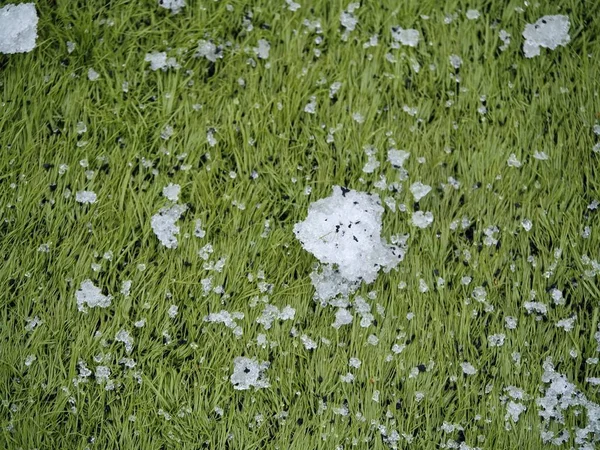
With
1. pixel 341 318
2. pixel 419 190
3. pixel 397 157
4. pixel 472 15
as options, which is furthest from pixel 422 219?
pixel 472 15

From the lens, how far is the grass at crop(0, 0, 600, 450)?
1.40 metres

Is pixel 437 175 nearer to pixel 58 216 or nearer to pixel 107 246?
pixel 107 246

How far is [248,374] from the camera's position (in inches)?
55.6

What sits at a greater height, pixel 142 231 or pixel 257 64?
pixel 257 64

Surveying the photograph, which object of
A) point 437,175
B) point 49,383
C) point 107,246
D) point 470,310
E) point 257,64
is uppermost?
point 257,64

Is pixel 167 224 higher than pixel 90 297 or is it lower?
higher

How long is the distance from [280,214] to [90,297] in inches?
23.7

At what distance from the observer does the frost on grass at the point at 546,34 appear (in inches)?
64.0

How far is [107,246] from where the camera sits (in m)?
1.48

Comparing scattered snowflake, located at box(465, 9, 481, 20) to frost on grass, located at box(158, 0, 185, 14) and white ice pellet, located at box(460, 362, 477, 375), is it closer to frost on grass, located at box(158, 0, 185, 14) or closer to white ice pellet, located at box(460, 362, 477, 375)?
frost on grass, located at box(158, 0, 185, 14)

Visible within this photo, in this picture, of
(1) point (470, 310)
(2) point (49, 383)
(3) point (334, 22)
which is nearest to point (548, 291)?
(1) point (470, 310)

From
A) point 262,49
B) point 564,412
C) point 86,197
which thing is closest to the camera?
point 564,412

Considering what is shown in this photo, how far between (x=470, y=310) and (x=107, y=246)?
108 centimetres

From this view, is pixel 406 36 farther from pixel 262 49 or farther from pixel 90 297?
pixel 90 297
